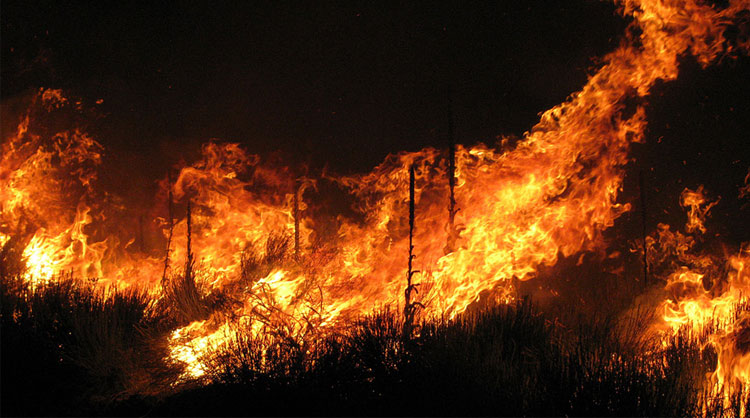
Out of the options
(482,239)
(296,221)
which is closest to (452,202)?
(482,239)

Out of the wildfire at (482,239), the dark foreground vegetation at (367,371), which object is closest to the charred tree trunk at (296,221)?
the wildfire at (482,239)

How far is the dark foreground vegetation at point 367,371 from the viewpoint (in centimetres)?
390

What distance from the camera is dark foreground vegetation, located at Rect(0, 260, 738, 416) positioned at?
153 inches

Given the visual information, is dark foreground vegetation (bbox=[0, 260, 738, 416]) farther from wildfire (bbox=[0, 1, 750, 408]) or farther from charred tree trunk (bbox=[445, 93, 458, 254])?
charred tree trunk (bbox=[445, 93, 458, 254])

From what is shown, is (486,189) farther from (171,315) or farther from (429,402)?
(171,315)

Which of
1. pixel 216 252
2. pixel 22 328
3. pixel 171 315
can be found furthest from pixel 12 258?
pixel 171 315

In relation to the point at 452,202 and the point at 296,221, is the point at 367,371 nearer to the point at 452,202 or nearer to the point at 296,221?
the point at 452,202

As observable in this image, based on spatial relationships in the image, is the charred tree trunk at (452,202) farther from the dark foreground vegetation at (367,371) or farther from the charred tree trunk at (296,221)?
the charred tree trunk at (296,221)

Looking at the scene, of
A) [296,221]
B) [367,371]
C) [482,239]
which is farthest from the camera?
[296,221]

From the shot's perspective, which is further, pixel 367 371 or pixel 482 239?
pixel 482 239

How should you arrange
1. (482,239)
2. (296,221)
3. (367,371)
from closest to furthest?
(367,371), (482,239), (296,221)

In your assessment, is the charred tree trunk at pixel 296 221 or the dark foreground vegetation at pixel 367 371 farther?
the charred tree trunk at pixel 296 221

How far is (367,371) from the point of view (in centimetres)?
472

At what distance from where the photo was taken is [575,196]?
767 cm
